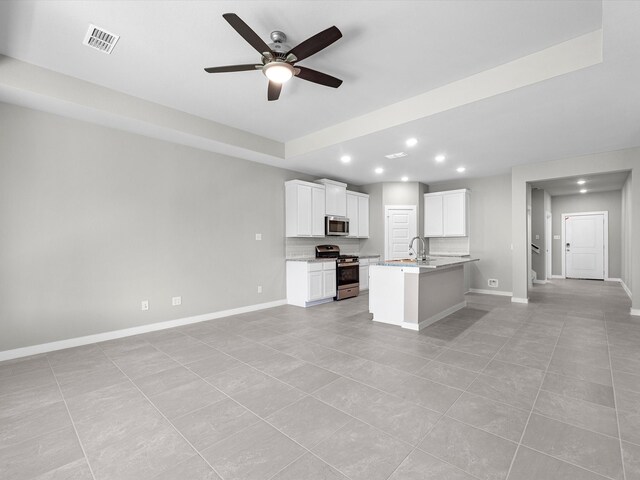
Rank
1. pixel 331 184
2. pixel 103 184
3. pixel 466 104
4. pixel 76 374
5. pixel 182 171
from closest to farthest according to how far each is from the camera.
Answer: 1. pixel 76 374
2. pixel 466 104
3. pixel 103 184
4. pixel 182 171
5. pixel 331 184

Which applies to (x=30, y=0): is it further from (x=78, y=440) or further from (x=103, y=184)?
(x=78, y=440)

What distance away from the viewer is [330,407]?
2.13 meters

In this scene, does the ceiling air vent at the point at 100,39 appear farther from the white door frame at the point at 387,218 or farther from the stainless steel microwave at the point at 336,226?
the white door frame at the point at 387,218

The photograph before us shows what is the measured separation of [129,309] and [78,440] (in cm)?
231

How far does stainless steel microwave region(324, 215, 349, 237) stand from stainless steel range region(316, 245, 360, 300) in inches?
12.8

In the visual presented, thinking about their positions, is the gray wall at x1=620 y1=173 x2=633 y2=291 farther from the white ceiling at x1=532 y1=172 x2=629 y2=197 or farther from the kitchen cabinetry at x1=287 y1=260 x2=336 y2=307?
the kitchen cabinetry at x1=287 y1=260 x2=336 y2=307

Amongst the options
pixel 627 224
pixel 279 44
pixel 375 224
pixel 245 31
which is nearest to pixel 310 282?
pixel 375 224

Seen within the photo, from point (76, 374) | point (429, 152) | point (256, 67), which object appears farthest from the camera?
point (429, 152)

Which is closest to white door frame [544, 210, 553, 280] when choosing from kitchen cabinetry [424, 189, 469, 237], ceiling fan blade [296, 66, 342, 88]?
kitchen cabinetry [424, 189, 469, 237]

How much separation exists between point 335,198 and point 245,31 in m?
4.62

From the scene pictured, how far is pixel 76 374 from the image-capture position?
8.96 feet

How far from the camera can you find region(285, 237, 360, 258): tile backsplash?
600 centimetres

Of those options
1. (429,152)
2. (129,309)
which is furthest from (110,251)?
(429,152)

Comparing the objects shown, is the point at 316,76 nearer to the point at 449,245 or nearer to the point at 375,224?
the point at 375,224
